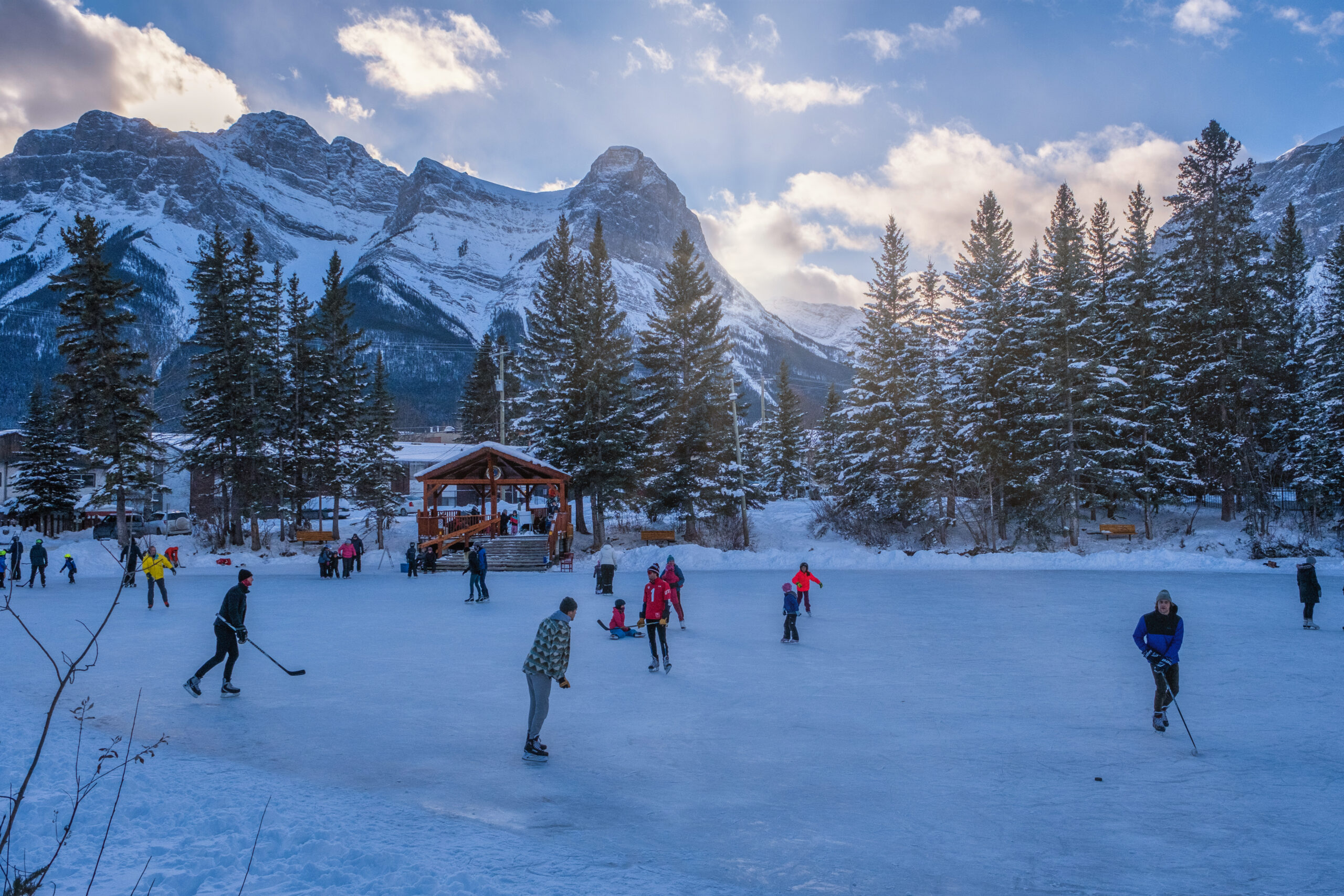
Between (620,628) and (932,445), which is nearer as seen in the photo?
(620,628)

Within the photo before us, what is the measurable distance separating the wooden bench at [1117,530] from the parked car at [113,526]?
45.1 meters

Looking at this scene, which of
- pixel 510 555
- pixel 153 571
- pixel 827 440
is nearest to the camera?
pixel 153 571

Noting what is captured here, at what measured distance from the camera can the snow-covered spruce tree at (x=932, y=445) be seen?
3397 centimetres

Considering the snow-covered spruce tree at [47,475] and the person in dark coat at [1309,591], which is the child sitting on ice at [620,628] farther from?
the snow-covered spruce tree at [47,475]

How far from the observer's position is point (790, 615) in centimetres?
1335

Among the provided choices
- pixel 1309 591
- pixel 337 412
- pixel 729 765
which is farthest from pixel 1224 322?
pixel 337 412

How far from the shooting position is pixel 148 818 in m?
5.88

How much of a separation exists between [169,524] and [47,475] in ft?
24.2

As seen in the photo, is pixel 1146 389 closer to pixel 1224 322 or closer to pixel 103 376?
pixel 1224 322

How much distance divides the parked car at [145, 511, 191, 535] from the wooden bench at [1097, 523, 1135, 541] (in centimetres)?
4892

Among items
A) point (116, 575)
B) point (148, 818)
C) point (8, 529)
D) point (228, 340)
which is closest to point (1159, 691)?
point (148, 818)

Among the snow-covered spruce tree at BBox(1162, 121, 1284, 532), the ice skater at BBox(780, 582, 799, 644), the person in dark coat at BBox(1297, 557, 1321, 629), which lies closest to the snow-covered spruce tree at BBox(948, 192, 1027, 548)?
the snow-covered spruce tree at BBox(1162, 121, 1284, 532)

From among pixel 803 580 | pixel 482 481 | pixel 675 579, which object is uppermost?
pixel 482 481

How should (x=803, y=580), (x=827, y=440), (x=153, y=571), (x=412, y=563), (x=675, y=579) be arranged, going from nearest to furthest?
(x=675, y=579), (x=803, y=580), (x=153, y=571), (x=412, y=563), (x=827, y=440)
